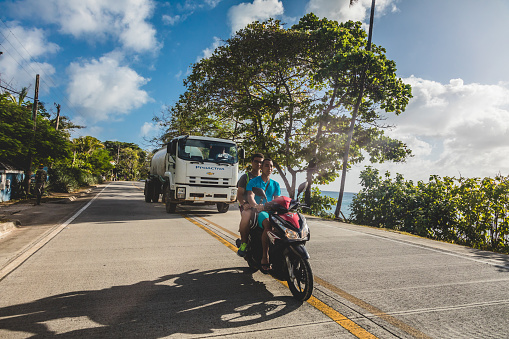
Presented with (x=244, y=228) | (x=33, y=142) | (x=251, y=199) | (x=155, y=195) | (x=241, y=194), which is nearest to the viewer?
(x=251, y=199)

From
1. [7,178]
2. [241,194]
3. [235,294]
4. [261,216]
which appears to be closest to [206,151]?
[241,194]

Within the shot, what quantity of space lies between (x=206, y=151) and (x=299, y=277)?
361 inches

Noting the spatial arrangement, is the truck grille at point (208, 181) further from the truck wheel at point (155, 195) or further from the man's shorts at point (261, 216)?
the man's shorts at point (261, 216)

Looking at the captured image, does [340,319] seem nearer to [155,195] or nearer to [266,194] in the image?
[266,194]

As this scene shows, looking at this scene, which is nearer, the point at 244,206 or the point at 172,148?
the point at 244,206

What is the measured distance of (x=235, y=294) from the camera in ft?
13.3

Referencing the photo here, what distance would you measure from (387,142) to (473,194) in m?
8.80

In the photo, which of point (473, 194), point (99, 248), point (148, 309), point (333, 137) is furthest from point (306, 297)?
point (333, 137)

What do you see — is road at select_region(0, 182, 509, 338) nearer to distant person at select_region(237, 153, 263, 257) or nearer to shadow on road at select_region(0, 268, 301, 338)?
shadow on road at select_region(0, 268, 301, 338)

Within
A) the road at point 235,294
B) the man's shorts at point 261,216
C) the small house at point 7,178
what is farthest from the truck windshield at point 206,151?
the small house at point 7,178

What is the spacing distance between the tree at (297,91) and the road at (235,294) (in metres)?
12.5

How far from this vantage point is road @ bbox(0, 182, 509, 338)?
10.2ft

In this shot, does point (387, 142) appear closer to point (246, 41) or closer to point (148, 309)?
point (246, 41)

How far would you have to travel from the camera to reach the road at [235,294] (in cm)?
311
